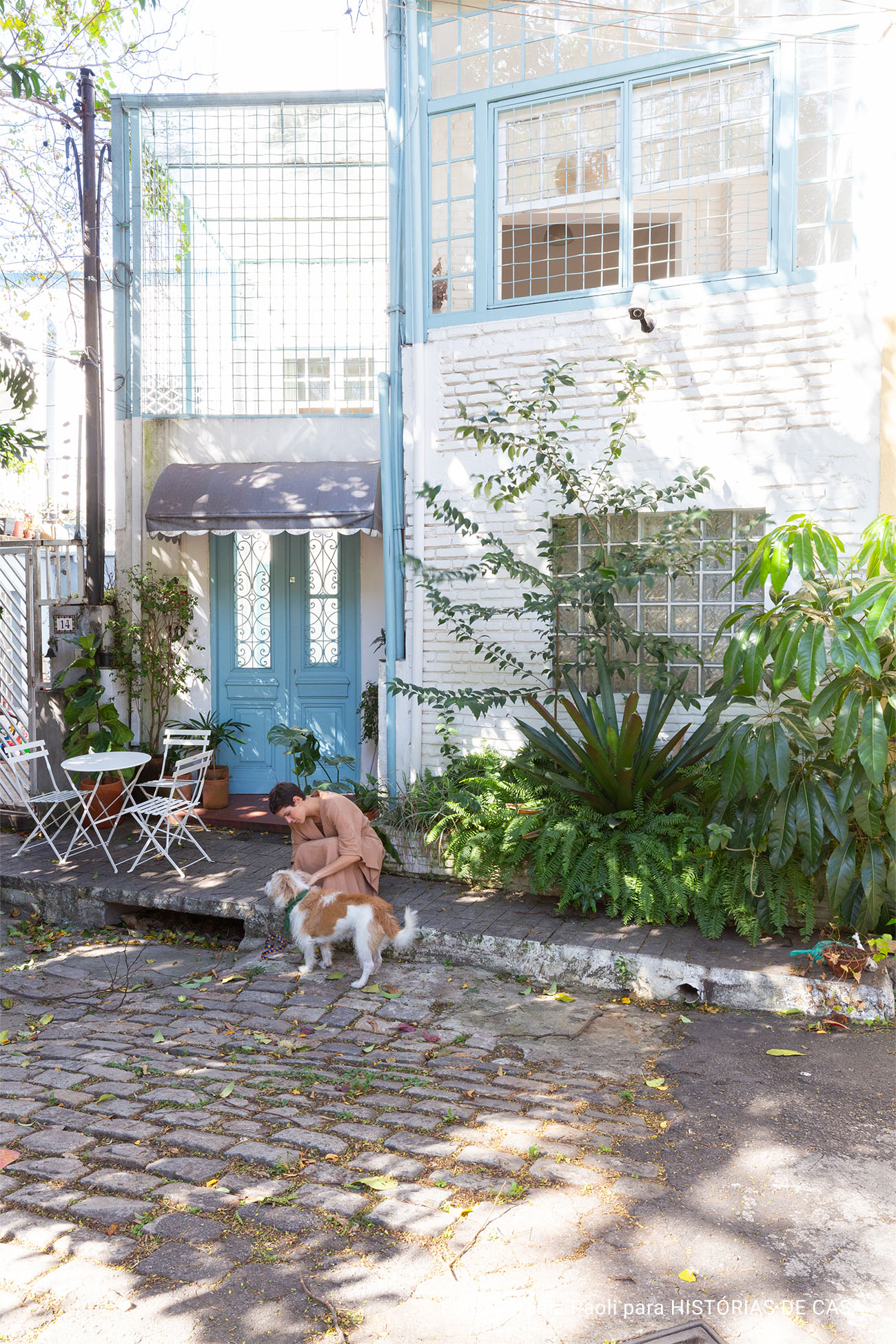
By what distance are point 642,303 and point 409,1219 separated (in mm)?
5913

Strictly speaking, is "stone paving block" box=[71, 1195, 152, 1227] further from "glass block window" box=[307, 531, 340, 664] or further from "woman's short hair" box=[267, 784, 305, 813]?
"glass block window" box=[307, 531, 340, 664]

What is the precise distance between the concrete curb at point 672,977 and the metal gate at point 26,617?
4.95 meters

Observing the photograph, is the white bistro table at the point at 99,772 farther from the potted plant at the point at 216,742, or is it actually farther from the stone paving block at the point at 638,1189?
the stone paving block at the point at 638,1189

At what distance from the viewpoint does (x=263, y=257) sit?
31.5 ft

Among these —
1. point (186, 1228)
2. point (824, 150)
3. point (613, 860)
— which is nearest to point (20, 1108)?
point (186, 1228)

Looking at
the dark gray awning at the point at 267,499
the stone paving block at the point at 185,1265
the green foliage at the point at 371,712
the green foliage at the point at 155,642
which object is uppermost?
the dark gray awning at the point at 267,499

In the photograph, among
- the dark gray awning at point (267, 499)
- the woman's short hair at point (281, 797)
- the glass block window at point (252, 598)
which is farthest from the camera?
the glass block window at point (252, 598)

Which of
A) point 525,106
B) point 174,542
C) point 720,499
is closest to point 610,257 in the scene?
point 525,106

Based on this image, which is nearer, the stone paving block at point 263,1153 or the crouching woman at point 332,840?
the stone paving block at point 263,1153

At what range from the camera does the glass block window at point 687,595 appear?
22.7 ft

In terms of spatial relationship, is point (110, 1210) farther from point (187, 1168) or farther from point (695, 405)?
point (695, 405)

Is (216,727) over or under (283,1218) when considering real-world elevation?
over

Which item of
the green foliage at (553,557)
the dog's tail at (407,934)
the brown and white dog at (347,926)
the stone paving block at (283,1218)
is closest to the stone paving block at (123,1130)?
the stone paving block at (283,1218)

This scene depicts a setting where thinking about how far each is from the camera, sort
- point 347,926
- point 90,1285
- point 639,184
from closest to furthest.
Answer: point 90,1285
point 347,926
point 639,184
